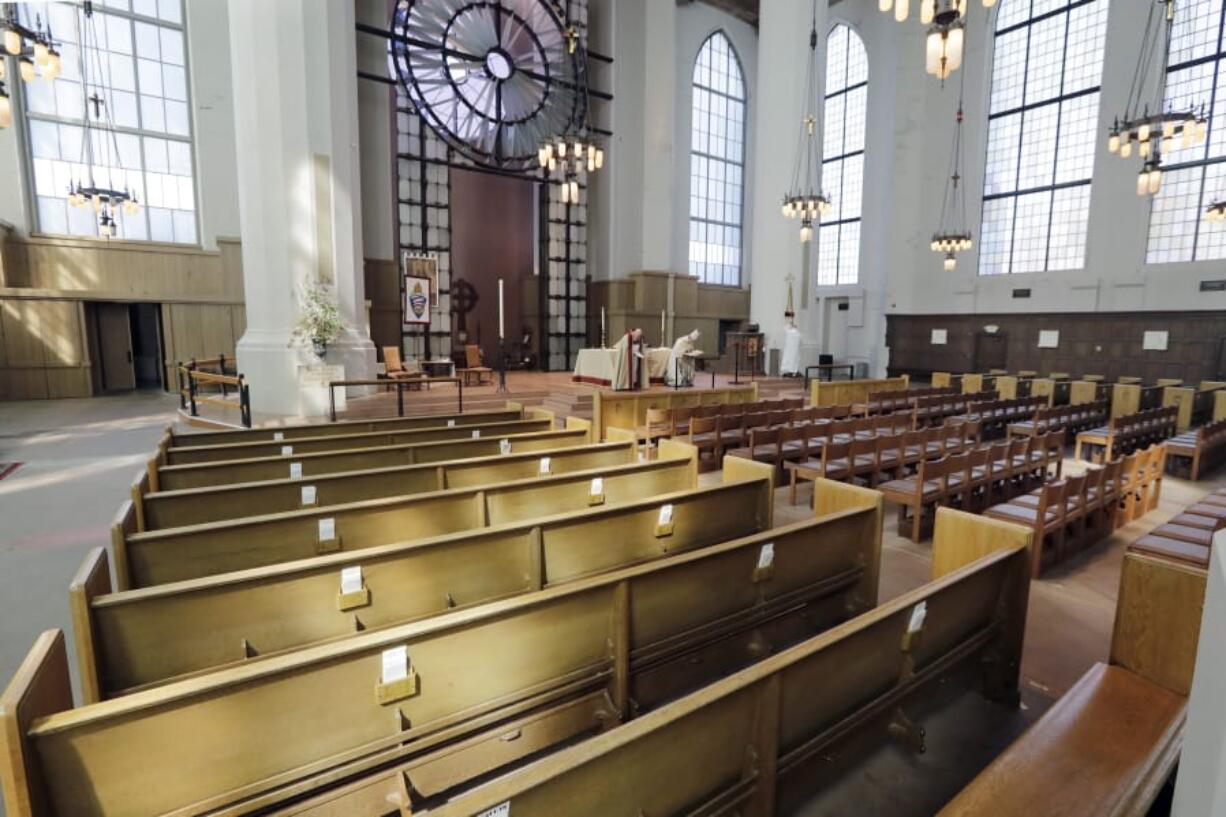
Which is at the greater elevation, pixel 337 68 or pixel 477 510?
pixel 337 68

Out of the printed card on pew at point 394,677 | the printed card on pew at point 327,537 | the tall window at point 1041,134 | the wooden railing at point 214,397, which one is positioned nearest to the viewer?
the printed card on pew at point 394,677

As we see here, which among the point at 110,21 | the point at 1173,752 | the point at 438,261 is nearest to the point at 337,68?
the point at 438,261

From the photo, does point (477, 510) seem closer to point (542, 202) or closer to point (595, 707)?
point (595, 707)

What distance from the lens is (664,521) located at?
9.77 feet

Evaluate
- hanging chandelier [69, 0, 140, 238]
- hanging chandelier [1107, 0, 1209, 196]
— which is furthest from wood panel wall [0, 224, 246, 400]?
hanging chandelier [1107, 0, 1209, 196]

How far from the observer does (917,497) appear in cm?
430

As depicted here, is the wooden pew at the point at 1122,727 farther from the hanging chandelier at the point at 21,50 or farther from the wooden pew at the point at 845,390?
the hanging chandelier at the point at 21,50

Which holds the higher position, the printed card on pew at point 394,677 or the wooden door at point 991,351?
the wooden door at point 991,351

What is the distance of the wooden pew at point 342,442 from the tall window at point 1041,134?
47.9 feet

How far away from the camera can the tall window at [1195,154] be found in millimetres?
11781

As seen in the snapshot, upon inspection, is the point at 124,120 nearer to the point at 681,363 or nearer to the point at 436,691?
the point at 681,363

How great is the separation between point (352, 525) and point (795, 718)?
2.06m

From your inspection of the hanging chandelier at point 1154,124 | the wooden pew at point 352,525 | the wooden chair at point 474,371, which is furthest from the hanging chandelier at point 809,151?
the wooden pew at point 352,525

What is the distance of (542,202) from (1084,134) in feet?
41.1
